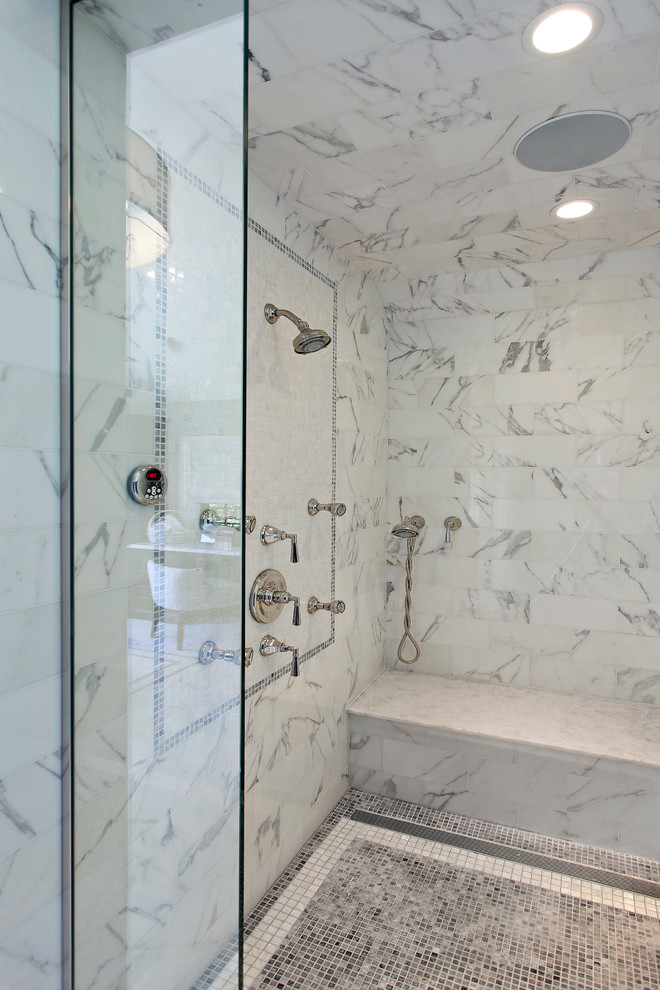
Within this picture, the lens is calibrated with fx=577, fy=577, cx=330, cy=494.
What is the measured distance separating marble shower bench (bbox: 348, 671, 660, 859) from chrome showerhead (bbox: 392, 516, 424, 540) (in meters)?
0.78

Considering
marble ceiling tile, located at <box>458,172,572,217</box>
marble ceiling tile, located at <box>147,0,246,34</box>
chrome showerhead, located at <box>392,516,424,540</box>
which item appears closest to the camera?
marble ceiling tile, located at <box>147,0,246,34</box>

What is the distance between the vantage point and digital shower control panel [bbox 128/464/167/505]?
3.33 ft

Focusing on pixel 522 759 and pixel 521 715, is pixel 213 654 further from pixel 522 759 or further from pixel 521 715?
pixel 521 715

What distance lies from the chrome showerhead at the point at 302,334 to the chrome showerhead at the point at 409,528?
1213 millimetres

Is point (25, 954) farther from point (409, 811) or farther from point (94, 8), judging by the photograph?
point (409, 811)

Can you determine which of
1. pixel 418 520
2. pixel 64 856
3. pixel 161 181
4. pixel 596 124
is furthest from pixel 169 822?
pixel 418 520

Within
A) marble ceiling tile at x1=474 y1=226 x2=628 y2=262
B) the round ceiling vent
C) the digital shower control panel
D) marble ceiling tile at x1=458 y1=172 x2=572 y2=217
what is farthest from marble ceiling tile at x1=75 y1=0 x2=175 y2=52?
marble ceiling tile at x1=474 y1=226 x2=628 y2=262

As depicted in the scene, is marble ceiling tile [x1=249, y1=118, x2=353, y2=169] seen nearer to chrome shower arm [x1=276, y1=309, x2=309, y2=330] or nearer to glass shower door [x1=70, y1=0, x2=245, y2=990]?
chrome shower arm [x1=276, y1=309, x2=309, y2=330]

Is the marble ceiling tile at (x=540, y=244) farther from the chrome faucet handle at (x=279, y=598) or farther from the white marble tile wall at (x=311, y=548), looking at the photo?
the chrome faucet handle at (x=279, y=598)

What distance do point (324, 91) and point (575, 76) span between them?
25.5 inches

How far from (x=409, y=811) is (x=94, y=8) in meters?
2.80

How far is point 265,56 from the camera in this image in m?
1.41

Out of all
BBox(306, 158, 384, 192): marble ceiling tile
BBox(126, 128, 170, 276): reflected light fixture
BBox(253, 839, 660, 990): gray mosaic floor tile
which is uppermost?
BBox(306, 158, 384, 192): marble ceiling tile

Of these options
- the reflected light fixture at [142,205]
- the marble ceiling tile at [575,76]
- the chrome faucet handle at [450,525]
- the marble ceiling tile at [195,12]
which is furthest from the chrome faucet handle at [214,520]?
the chrome faucet handle at [450,525]
